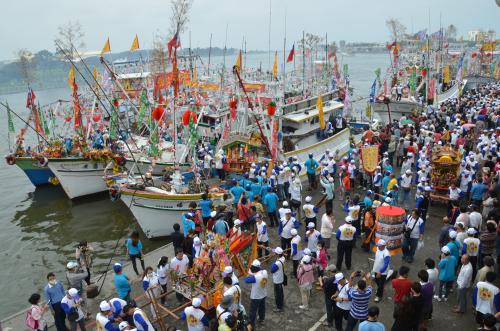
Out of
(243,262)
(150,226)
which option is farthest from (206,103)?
(243,262)

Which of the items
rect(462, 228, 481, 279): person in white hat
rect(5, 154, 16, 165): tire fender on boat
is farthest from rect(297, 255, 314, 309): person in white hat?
rect(5, 154, 16, 165): tire fender on boat

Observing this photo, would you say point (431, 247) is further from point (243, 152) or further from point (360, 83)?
point (360, 83)

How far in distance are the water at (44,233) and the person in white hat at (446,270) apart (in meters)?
11.0

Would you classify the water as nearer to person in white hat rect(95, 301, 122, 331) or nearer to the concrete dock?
the concrete dock

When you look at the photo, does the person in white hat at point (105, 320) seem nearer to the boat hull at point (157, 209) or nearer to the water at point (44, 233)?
the boat hull at point (157, 209)

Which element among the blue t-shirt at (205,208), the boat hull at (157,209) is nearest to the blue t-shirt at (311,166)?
the boat hull at (157,209)

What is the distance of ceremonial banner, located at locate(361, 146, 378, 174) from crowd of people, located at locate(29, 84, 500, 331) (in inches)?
9.8

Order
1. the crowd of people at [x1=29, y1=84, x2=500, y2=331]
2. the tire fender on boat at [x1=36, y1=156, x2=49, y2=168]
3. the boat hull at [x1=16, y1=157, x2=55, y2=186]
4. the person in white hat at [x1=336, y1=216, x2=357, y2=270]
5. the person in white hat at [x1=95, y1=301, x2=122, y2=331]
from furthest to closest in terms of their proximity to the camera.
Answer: the boat hull at [x1=16, y1=157, x2=55, y2=186] < the tire fender on boat at [x1=36, y1=156, x2=49, y2=168] < the person in white hat at [x1=336, y1=216, x2=357, y2=270] < the crowd of people at [x1=29, y1=84, x2=500, y2=331] < the person in white hat at [x1=95, y1=301, x2=122, y2=331]

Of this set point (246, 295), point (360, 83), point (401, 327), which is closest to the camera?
point (401, 327)

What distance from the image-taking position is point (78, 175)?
2214 centimetres

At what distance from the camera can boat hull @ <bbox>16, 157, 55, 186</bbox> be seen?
2300cm

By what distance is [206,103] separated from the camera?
2522 centimetres

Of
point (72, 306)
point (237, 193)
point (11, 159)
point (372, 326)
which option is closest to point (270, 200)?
point (237, 193)

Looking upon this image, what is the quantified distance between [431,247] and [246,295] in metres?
5.67
